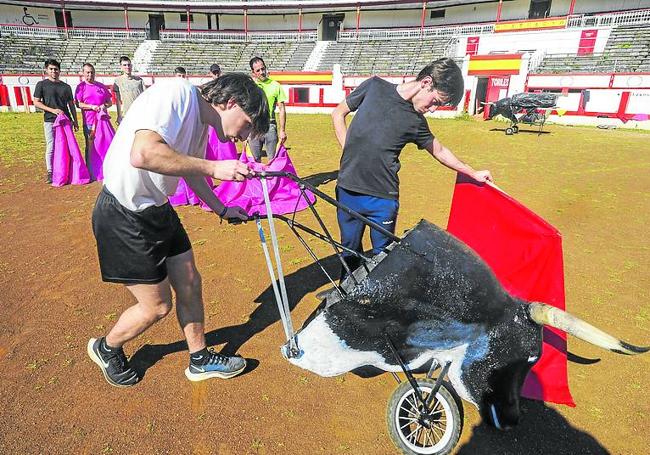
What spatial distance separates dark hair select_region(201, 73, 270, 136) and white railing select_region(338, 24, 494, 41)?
3098 cm

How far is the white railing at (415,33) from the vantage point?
97.1 ft

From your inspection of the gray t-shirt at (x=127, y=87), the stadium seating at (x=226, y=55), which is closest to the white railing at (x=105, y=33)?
the stadium seating at (x=226, y=55)

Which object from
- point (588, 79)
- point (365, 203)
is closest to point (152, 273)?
point (365, 203)

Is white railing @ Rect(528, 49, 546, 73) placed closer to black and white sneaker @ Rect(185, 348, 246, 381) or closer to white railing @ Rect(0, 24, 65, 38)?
black and white sneaker @ Rect(185, 348, 246, 381)

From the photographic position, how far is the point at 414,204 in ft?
22.1

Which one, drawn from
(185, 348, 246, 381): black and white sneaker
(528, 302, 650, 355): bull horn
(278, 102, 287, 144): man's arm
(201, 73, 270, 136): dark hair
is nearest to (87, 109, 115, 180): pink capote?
(278, 102, 287, 144): man's arm

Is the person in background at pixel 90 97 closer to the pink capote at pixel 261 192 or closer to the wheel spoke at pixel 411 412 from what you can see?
the pink capote at pixel 261 192

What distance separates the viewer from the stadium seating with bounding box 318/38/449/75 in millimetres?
28812

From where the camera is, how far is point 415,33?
32656 millimetres

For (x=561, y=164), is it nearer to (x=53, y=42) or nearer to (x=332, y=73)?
(x=332, y=73)

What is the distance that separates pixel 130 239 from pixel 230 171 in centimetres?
71

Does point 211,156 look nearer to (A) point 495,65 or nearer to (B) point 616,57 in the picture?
(A) point 495,65

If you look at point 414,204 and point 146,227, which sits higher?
point 146,227

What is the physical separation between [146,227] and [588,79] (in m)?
23.8
